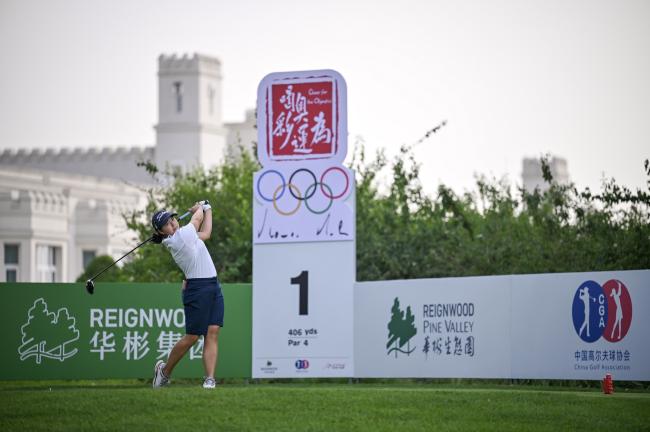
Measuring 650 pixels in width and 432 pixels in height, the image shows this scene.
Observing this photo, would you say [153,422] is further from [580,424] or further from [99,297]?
[99,297]

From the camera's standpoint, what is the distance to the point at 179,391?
15.5 m

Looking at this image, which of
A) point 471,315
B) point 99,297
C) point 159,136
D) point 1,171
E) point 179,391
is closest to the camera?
point 179,391

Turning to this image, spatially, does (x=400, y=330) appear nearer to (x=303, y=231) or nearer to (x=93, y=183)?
(x=303, y=231)

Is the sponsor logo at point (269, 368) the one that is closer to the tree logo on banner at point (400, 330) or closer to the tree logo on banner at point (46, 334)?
the tree logo on banner at point (400, 330)

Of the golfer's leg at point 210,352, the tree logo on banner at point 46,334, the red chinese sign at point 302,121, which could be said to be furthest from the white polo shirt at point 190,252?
the tree logo on banner at point 46,334

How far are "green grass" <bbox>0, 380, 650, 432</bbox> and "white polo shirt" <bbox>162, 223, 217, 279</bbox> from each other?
1.38m

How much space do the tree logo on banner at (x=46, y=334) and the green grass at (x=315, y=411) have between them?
465 centimetres

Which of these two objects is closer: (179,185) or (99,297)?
(99,297)

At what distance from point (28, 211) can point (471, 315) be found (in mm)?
53077

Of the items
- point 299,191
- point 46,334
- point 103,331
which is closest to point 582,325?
point 299,191

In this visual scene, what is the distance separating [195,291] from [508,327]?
494 centimetres

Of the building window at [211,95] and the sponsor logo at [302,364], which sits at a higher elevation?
the building window at [211,95]

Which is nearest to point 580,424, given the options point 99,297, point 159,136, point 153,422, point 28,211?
point 153,422

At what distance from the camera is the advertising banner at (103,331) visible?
20.7m
